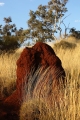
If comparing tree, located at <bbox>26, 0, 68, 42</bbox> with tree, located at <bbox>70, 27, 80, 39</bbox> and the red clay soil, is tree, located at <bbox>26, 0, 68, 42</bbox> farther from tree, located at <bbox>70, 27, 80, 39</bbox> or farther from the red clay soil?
the red clay soil

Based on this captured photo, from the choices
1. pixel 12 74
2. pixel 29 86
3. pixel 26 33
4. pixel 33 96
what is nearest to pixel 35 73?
pixel 29 86

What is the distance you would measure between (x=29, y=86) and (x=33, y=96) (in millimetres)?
626

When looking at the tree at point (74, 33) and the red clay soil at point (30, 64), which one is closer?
the red clay soil at point (30, 64)

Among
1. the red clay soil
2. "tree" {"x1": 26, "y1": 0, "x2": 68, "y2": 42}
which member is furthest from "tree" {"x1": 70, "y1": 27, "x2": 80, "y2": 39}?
the red clay soil

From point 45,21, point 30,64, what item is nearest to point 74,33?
point 45,21

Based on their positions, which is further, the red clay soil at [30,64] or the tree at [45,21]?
the tree at [45,21]

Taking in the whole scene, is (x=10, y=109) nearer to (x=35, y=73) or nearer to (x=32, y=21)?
(x=35, y=73)

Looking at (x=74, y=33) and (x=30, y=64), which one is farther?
(x=74, y=33)

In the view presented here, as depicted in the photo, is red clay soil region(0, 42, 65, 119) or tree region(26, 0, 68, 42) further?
tree region(26, 0, 68, 42)

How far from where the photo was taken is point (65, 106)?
5.85 metres

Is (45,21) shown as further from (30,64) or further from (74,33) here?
(30,64)

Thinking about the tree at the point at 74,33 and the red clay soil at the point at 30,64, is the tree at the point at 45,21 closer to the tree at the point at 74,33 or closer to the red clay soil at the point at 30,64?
the tree at the point at 74,33

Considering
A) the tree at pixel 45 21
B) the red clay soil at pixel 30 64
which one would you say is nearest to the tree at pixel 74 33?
the tree at pixel 45 21

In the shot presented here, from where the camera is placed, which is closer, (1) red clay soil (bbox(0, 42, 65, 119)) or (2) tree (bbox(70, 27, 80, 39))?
(1) red clay soil (bbox(0, 42, 65, 119))
